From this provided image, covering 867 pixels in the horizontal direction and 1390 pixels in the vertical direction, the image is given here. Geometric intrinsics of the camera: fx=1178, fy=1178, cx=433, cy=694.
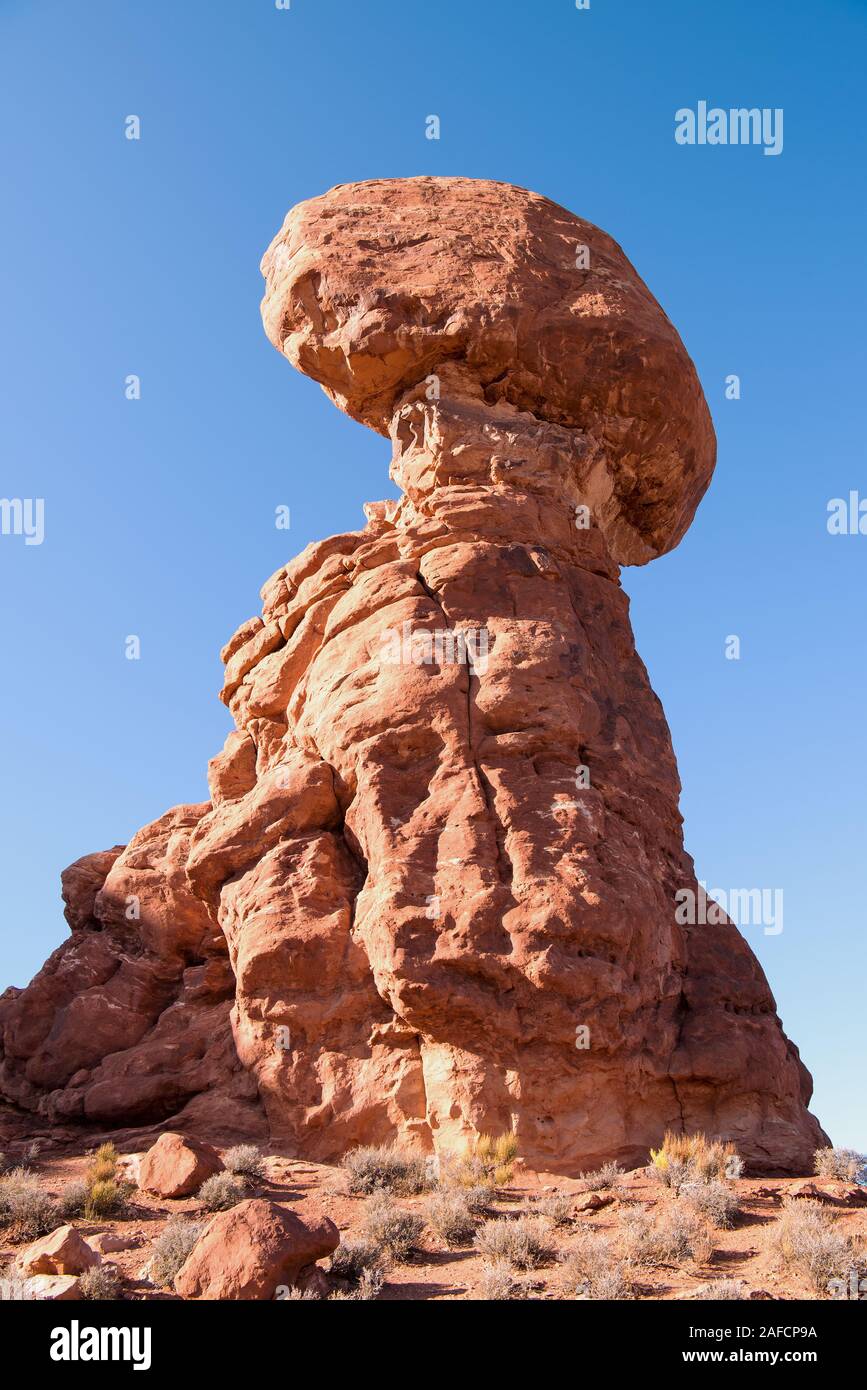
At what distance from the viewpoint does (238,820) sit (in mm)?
16469

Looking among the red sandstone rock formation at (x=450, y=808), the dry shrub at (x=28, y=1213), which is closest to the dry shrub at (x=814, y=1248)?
the red sandstone rock formation at (x=450, y=808)

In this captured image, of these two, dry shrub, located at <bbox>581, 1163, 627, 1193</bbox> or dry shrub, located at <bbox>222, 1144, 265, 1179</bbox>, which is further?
dry shrub, located at <bbox>222, 1144, 265, 1179</bbox>

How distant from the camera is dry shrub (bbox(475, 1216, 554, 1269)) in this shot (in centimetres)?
960

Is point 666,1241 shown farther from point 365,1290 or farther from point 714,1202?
point 365,1290

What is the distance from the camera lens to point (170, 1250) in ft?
31.2

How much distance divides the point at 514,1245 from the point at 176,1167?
159 inches

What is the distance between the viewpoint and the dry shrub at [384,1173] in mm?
12125

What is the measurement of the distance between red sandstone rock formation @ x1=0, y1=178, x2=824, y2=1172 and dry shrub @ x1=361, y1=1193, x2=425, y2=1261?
2.78m

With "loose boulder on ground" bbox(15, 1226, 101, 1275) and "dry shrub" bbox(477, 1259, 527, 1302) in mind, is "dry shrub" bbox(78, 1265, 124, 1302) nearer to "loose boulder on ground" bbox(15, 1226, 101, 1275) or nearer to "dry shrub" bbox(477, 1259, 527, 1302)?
"loose boulder on ground" bbox(15, 1226, 101, 1275)

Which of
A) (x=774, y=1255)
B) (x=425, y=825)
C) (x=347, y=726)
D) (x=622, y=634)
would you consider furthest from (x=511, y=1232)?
(x=622, y=634)

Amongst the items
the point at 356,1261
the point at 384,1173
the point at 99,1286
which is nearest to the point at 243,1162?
the point at 384,1173

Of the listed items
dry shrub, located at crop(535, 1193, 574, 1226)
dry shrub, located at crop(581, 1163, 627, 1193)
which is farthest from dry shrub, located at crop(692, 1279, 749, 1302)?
dry shrub, located at crop(581, 1163, 627, 1193)
